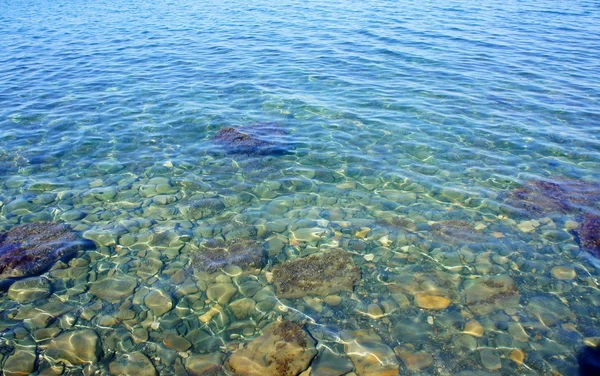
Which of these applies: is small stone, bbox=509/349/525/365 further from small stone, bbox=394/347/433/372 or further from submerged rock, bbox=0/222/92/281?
submerged rock, bbox=0/222/92/281

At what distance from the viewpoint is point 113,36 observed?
26.9 meters

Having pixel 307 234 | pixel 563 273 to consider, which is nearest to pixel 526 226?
pixel 563 273

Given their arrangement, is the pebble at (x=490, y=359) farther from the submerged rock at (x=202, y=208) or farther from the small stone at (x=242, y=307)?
the submerged rock at (x=202, y=208)

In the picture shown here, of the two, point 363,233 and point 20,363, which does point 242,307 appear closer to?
point 363,233

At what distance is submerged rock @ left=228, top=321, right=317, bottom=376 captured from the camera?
664 centimetres

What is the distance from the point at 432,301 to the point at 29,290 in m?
7.43

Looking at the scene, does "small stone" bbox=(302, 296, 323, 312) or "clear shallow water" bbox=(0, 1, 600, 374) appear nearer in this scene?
"clear shallow water" bbox=(0, 1, 600, 374)

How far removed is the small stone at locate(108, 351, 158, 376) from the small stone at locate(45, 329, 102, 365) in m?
0.35

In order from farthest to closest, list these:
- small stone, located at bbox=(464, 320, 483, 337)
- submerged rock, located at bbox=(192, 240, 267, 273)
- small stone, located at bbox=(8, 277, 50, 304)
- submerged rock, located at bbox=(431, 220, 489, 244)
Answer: submerged rock, located at bbox=(431, 220, 489, 244), submerged rock, located at bbox=(192, 240, 267, 273), small stone, located at bbox=(8, 277, 50, 304), small stone, located at bbox=(464, 320, 483, 337)

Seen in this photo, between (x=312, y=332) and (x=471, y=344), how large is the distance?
2574 mm

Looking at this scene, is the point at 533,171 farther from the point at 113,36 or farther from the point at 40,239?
the point at 113,36

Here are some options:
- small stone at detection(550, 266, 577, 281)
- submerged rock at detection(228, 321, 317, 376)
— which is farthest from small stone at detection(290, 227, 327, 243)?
small stone at detection(550, 266, 577, 281)

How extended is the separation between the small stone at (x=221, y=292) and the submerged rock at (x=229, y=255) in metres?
0.48

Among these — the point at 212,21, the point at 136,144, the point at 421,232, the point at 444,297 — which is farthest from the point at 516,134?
the point at 212,21
